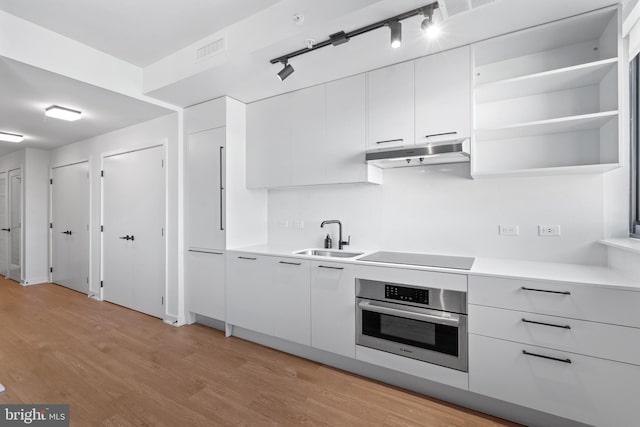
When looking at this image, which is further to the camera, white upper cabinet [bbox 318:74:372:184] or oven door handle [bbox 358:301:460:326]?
white upper cabinet [bbox 318:74:372:184]

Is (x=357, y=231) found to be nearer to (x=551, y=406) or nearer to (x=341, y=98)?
(x=341, y=98)

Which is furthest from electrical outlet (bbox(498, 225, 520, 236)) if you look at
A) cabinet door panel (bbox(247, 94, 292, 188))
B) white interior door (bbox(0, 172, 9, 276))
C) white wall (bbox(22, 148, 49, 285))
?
white interior door (bbox(0, 172, 9, 276))

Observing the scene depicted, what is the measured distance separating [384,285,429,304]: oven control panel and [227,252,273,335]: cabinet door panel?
1.15 metres

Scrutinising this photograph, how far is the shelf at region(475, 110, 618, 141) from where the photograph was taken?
181 centimetres

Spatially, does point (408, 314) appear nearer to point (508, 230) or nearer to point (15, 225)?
point (508, 230)

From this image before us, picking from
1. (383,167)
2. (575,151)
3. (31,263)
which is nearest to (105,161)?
(31,263)

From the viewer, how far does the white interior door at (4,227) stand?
585 cm

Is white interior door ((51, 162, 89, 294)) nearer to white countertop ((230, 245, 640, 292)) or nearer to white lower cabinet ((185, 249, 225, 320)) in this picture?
white lower cabinet ((185, 249, 225, 320))

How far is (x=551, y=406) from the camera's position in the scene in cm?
168

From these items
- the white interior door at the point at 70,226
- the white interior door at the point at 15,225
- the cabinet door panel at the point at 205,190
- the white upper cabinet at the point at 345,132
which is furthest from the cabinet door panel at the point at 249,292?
the white interior door at the point at 15,225

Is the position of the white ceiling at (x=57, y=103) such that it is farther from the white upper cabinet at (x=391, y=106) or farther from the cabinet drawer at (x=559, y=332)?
the cabinet drawer at (x=559, y=332)
